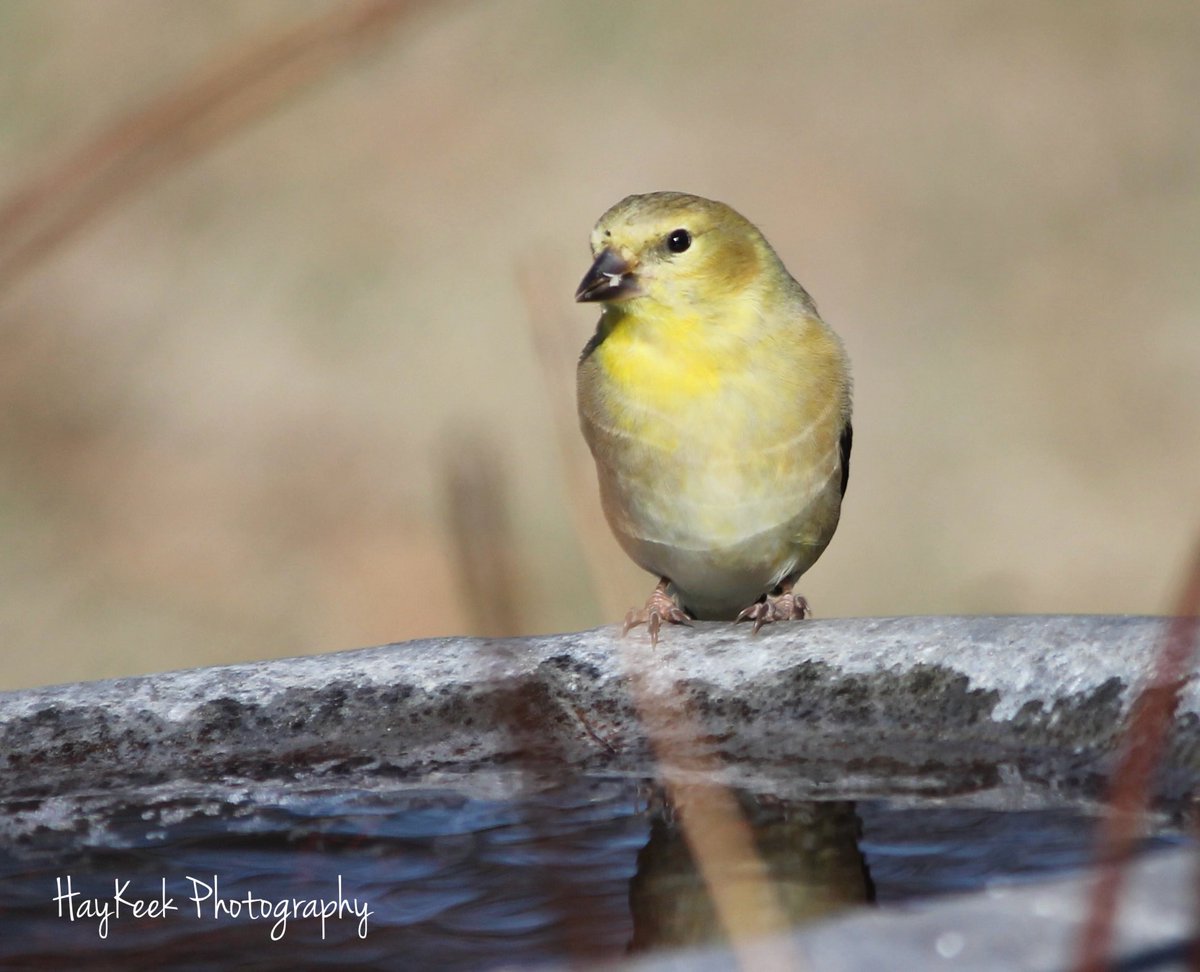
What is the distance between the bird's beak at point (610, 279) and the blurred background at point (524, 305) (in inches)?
82.4

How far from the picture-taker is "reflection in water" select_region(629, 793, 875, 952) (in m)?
1.90

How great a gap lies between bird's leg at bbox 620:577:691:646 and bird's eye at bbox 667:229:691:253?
0.62 m

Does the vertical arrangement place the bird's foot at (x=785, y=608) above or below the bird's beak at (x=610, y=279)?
below

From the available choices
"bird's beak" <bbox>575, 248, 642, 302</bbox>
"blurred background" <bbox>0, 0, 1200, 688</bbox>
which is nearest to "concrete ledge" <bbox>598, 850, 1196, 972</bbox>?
"bird's beak" <bbox>575, 248, 642, 302</bbox>

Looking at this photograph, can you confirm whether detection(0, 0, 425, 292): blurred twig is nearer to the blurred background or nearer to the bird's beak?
the bird's beak

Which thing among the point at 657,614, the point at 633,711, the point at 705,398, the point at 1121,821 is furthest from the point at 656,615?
the point at 1121,821

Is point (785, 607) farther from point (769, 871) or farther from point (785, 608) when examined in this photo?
point (769, 871)

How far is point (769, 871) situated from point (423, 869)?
42 centimetres

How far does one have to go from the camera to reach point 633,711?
238cm

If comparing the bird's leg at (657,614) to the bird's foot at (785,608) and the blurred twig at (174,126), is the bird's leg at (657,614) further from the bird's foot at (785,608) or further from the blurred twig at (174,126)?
the blurred twig at (174,126)

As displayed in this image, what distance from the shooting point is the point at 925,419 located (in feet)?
22.3

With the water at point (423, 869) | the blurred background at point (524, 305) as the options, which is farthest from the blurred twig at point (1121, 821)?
the blurred background at point (524, 305)

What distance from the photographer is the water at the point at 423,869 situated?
1.91 metres

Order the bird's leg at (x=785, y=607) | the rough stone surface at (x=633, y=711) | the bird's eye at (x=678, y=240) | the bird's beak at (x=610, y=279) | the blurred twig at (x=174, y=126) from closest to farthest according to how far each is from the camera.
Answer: the blurred twig at (x=174, y=126), the rough stone surface at (x=633, y=711), the bird's beak at (x=610, y=279), the bird's eye at (x=678, y=240), the bird's leg at (x=785, y=607)
